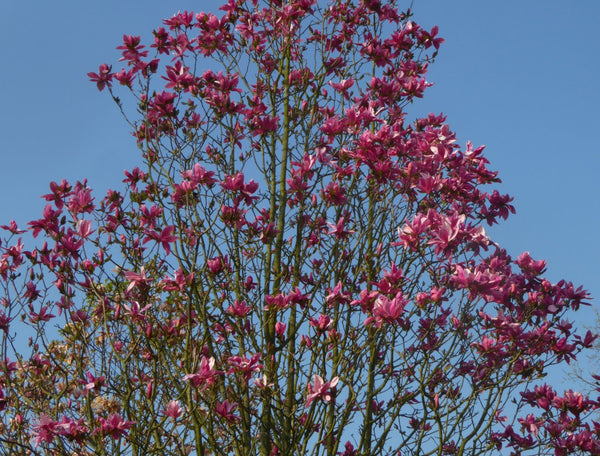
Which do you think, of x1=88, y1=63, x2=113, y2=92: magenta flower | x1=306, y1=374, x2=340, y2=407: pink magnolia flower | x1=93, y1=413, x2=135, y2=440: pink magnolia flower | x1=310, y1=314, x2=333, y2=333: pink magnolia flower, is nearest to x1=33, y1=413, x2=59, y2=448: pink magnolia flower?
x1=93, y1=413, x2=135, y2=440: pink magnolia flower

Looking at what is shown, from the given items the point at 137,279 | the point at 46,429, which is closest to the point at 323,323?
the point at 137,279

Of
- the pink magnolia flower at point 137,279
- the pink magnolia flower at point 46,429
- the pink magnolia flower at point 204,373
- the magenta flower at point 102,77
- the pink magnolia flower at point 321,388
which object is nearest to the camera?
the pink magnolia flower at point 321,388

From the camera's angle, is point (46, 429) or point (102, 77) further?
point (102, 77)

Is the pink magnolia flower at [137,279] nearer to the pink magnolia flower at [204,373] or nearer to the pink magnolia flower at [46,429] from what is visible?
the pink magnolia flower at [204,373]

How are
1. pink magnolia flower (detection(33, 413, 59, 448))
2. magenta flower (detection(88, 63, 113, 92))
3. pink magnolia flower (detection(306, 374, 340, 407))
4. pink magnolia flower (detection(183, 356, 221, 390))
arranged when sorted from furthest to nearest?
magenta flower (detection(88, 63, 113, 92)), pink magnolia flower (detection(33, 413, 59, 448)), pink magnolia flower (detection(183, 356, 221, 390)), pink magnolia flower (detection(306, 374, 340, 407))

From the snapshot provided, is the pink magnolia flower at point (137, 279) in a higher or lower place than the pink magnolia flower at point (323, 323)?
higher

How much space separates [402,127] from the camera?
18.9 ft

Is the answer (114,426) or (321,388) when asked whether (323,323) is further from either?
(114,426)

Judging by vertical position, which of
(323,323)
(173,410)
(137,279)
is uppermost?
(137,279)

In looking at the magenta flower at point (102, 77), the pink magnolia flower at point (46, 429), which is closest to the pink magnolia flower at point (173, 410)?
the pink magnolia flower at point (46, 429)

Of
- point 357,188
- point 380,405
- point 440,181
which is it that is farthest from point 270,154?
point 380,405

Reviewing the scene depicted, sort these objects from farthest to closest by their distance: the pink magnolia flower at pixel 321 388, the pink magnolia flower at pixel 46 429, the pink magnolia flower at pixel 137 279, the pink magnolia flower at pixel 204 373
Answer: the pink magnolia flower at pixel 137 279
the pink magnolia flower at pixel 46 429
the pink magnolia flower at pixel 204 373
the pink magnolia flower at pixel 321 388

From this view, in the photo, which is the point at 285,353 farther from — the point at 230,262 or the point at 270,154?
the point at 270,154

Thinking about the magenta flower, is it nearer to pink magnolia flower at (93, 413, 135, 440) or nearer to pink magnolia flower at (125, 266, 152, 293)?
pink magnolia flower at (125, 266, 152, 293)
